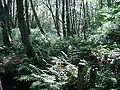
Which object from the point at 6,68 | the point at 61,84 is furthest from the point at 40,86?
the point at 6,68

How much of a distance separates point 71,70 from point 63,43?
7.33m

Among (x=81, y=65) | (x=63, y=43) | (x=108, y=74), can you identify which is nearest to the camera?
(x=81, y=65)

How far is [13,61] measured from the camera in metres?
11.2

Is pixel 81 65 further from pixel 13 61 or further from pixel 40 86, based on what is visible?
pixel 13 61

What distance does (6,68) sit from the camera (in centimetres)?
1077

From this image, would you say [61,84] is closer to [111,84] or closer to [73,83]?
[73,83]

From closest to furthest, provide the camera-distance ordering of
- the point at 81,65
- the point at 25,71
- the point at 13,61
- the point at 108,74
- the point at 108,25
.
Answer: the point at 81,65, the point at 108,74, the point at 25,71, the point at 108,25, the point at 13,61

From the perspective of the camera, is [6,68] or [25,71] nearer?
[25,71]

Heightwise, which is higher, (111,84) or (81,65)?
(81,65)

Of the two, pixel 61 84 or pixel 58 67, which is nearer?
pixel 61 84

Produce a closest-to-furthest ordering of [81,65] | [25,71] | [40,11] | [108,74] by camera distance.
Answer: [81,65] → [108,74] → [25,71] → [40,11]

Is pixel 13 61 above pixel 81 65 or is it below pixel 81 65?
below

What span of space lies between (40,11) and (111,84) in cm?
5102

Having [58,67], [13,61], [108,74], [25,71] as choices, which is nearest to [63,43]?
[13,61]
